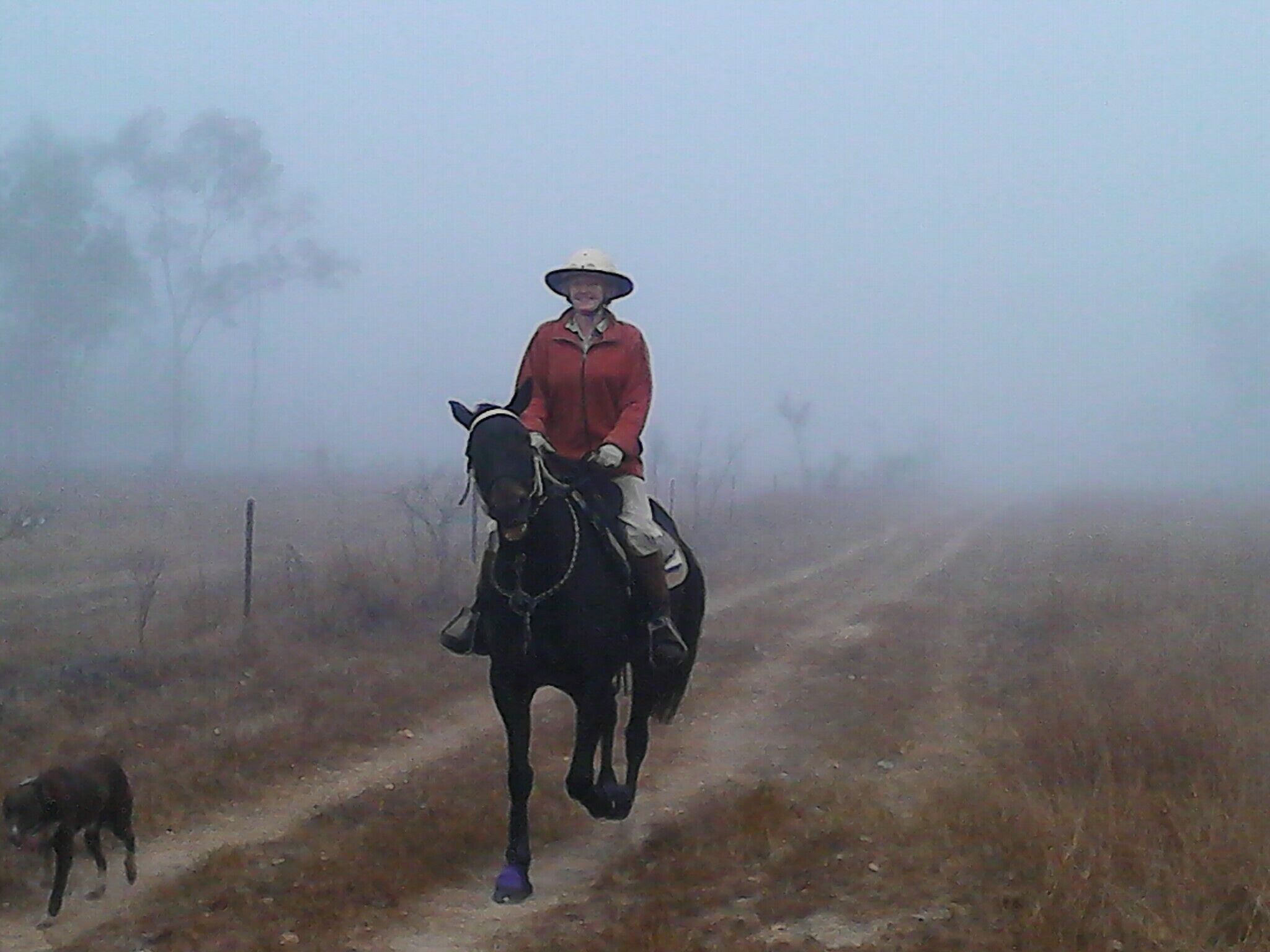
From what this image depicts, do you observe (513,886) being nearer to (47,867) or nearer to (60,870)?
(60,870)

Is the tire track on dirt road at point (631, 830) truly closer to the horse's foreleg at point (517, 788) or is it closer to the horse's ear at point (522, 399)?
the horse's foreleg at point (517, 788)

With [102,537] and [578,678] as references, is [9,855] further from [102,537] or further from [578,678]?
[102,537]

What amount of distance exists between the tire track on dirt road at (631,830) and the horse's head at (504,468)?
7.14ft

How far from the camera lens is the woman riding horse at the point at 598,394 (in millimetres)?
6422

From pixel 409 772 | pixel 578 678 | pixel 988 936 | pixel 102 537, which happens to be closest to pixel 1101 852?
pixel 988 936

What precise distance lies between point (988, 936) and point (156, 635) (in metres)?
11.1

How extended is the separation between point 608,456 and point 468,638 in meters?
1.44

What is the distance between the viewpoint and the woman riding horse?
253 inches

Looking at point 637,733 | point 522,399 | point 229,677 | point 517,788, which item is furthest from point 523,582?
point 229,677

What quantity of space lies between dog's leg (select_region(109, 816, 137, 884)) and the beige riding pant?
3.58 m

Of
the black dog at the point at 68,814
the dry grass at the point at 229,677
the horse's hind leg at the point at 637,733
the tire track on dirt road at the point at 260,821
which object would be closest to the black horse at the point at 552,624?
the horse's hind leg at the point at 637,733

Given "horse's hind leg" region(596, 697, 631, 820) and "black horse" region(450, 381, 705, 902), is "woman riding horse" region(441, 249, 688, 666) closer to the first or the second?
"black horse" region(450, 381, 705, 902)

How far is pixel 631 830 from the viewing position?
23.4 feet

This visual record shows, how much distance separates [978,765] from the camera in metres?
7.78
